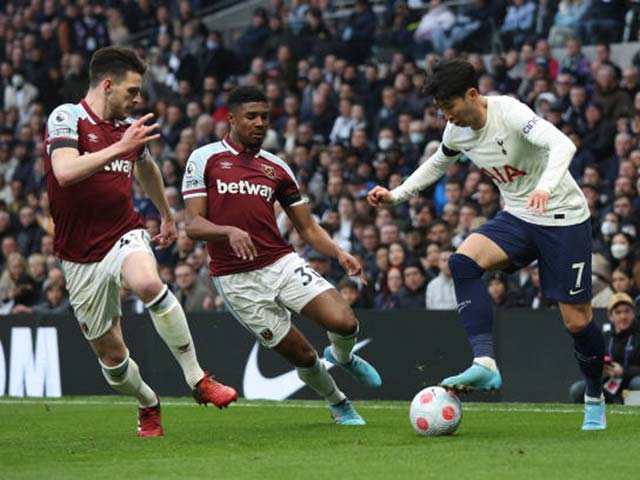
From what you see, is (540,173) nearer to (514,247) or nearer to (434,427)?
(514,247)

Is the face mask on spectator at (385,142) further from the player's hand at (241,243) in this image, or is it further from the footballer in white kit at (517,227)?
the player's hand at (241,243)

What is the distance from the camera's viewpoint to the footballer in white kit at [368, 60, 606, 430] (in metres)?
9.20

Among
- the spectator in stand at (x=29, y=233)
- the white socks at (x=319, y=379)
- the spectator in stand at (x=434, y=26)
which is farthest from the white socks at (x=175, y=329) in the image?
the spectator in stand at (x=434, y=26)

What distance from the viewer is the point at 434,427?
30.2 feet

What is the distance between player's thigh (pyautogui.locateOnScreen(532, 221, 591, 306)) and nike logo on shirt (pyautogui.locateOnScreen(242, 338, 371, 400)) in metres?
5.80

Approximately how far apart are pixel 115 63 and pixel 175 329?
183 cm

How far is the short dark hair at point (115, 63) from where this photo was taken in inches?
372

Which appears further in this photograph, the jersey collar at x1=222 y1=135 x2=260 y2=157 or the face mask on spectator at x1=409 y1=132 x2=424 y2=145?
the face mask on spectator at x1=409 y1=132 x2=424 y2=145

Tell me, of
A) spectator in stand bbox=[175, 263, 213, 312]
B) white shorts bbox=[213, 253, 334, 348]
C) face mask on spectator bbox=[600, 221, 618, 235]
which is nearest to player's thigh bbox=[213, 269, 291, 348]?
white shorts bbox=[213, 253, 334, 348]

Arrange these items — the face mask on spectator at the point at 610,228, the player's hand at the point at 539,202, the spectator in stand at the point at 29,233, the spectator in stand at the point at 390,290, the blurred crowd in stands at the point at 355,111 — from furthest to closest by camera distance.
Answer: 1. the spectator in stand at the point at 29,233
2. the blurred crowd in stands at the point at 355,111
3. the spectator in stand at the point at 390,290
4. the face mask on spectator at the point at 610,228
5. the player's hand at the point at 539,202

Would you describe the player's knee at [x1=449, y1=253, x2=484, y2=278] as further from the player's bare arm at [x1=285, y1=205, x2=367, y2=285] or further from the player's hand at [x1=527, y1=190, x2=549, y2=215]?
the player's bare arm at [x1=285, y1=205, x2=367, y2=285]

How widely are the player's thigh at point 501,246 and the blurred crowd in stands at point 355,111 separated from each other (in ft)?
16.0

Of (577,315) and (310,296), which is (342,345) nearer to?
(310,296)

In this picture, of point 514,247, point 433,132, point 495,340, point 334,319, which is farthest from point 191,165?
point 433,132
